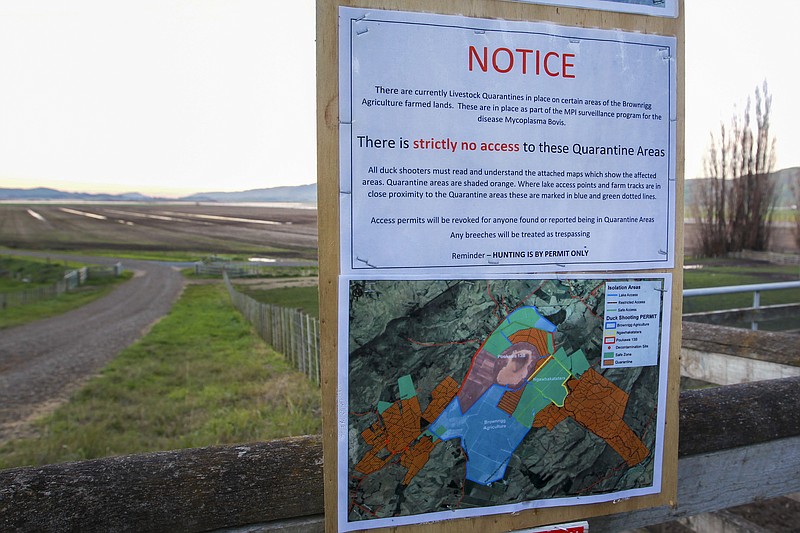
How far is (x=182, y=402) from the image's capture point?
1738 centimetres

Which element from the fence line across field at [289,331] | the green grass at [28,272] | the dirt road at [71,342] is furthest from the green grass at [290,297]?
the green grass at [28,272]

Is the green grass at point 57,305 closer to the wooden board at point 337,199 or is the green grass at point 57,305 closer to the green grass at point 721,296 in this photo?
the green grass at point 721,296

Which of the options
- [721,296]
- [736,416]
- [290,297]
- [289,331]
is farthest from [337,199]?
[290,297]

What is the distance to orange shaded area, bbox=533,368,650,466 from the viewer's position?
1491 mm

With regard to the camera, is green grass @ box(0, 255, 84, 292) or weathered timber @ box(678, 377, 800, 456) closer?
weathered timber @ box(678, 377, 800, 456)

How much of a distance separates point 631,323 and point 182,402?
695 inches

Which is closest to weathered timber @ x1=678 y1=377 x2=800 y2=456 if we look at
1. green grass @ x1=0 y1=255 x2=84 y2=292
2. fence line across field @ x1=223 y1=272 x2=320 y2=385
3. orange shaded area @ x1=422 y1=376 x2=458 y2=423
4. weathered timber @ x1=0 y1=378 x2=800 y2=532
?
weathered timber @ x1=0 y1=378 x2=800 y2=532

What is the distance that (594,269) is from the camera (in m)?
1.47

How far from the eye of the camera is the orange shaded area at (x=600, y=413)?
4.89 feet

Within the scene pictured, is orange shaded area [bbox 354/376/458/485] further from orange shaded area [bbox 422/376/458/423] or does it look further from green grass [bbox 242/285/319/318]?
green grass [bbox 242/285/319/318]

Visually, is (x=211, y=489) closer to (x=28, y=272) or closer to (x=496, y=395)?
(x=496, y=395)

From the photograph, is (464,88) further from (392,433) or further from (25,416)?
(25,416)

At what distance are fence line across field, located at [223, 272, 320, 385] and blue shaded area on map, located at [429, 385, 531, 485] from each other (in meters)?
11.4

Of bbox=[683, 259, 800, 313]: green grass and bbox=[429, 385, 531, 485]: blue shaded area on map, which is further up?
bbox=[429, 385, 531, 485]: blue shaded area on map
